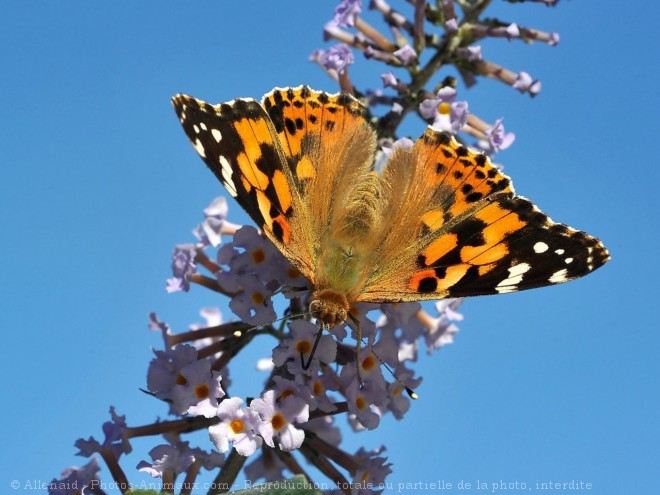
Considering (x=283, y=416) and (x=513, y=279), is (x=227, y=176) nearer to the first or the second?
(x=283, y=416)

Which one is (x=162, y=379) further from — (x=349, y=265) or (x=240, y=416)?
(x=349, y=265)

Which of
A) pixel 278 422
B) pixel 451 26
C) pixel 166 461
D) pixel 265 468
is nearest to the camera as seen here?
pixel 278 422

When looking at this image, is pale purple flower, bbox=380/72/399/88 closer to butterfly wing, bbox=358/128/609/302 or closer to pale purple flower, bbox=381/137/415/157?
pale purple flower, bbox=381/137/415/157

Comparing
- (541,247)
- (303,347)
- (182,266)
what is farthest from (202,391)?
(541,247)

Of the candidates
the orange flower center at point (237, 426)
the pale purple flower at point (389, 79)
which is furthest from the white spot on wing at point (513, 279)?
the pale purple flower at point (389, 79)

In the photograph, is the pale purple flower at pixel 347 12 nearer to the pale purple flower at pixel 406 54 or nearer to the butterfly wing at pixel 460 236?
the pale purple flower at pixel 406 54
